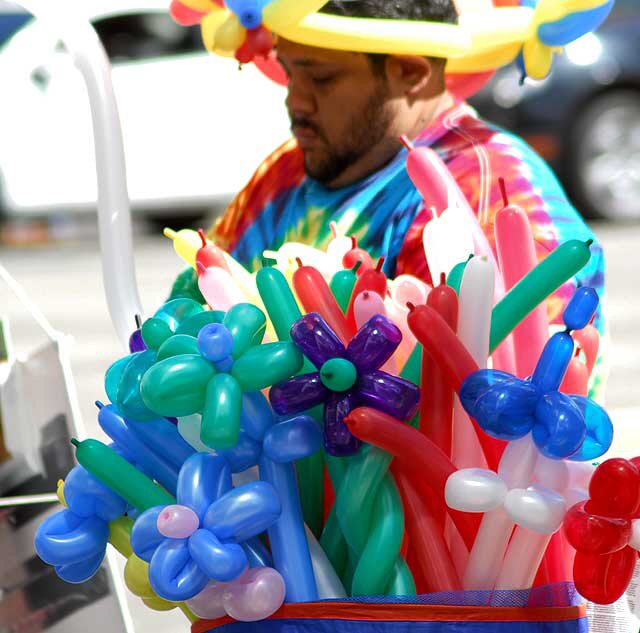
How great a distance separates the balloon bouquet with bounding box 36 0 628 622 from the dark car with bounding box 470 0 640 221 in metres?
7.12

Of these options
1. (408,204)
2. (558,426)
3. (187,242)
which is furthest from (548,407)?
(408,204)

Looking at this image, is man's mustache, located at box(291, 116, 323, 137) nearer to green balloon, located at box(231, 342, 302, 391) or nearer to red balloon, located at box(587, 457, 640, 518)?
green balloon, located at box(231, 342, 302, 391)

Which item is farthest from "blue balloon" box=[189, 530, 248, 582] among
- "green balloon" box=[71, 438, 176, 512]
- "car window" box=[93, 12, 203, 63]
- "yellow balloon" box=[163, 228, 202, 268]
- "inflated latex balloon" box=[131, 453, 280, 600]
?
"car window" box=[93, 12, 203, 63]

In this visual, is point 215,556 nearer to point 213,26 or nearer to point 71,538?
point 71,538

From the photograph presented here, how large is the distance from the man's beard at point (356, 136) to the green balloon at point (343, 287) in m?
0.71

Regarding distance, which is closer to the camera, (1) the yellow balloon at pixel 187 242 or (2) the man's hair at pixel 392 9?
(1) the yellow balloon at pixel 187 242

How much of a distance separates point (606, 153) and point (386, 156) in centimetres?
673

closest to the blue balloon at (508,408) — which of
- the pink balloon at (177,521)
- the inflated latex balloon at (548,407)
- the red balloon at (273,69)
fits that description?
the inflated latex balloon at (548,407)

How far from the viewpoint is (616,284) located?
7.04 m

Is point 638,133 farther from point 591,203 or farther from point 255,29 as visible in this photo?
point 255,29

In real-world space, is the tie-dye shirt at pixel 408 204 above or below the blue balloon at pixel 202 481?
below

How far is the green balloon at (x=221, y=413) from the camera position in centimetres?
136

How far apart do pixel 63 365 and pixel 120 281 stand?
0.46m

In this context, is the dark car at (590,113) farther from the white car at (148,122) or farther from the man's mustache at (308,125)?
the man's mustache at (308,125)
